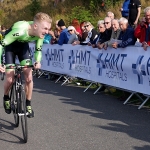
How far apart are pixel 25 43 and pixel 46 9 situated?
92.9 feet

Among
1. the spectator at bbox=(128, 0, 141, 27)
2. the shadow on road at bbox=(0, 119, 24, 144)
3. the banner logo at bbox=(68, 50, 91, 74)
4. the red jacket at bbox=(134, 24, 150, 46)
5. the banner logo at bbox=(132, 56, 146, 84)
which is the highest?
the spectator at bbox=(128, 0, 141, 27)

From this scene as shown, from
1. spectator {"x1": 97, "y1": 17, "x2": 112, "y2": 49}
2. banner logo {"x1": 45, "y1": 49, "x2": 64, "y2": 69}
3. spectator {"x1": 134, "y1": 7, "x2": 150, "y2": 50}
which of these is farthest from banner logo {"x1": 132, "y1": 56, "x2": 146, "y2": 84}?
banner logo {"x1": 45, "y1": 49, "x2": 64, "y2": 69}

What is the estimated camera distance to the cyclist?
6228 mm

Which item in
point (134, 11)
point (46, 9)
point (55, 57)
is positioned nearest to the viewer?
point (134, 11)

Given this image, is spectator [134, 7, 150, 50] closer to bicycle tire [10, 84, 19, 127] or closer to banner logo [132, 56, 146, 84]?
banner logo [132, 56, 146, 84]

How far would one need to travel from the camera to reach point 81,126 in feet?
24.0

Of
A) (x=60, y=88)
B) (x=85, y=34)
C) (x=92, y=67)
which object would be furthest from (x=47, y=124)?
(x=85, y=34)

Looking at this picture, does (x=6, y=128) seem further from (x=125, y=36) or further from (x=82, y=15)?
(x=82, y=15)

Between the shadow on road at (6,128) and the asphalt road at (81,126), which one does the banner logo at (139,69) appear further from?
the shadow on road at (6,128)

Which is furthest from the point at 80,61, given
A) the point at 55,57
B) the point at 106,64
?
the point at 55,57

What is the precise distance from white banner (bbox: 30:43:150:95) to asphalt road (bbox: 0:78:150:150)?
0.54 metres

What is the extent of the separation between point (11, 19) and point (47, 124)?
3330 cm

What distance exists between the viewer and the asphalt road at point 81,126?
6.14 metres

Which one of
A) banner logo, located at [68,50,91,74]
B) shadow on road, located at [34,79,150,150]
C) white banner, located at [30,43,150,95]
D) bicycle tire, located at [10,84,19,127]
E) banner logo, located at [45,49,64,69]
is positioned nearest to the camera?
bicycle tire, located at [10,84,19,127]
